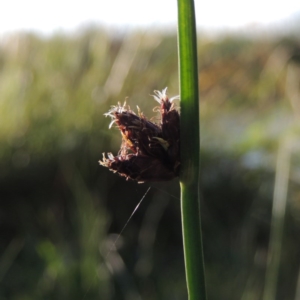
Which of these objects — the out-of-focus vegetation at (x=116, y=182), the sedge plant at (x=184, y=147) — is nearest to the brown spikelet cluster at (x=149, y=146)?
the sedge plant at (x=184, y=147)

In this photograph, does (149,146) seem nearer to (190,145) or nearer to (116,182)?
(190,145)

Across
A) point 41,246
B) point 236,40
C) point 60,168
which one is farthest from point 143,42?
point 236,40

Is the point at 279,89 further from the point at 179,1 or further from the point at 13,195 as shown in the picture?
the point at 179,1

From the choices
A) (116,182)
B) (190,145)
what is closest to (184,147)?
(190,145)

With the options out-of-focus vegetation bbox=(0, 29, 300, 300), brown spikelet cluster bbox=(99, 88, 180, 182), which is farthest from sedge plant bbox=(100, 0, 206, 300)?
out-of-focus vegetation bbox=(0, 29, 300, 300)

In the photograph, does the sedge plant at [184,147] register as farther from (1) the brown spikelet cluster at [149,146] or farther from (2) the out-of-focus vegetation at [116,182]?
(2) the out-of-focus vegetation at [116,182]

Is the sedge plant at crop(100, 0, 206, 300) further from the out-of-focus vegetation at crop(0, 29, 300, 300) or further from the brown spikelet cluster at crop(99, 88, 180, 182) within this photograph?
the out-of-focus vegetation at crop(0, 29, 300, 300)
